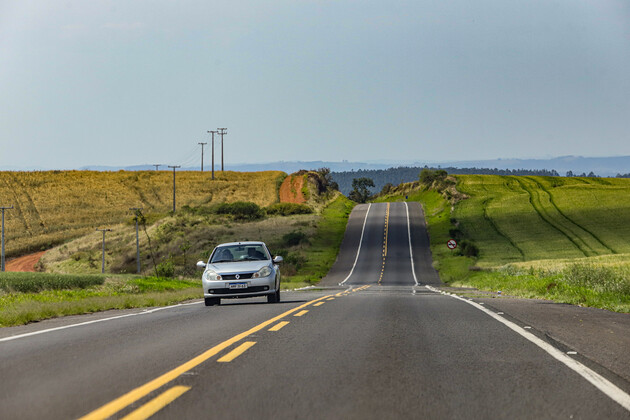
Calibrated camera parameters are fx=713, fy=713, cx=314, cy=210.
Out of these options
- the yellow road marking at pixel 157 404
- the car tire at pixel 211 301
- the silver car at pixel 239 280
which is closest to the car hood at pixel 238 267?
the silver car at pixel 239 280

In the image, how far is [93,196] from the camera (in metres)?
126

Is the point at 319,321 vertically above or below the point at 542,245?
above

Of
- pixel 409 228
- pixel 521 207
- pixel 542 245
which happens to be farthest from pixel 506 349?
pixel 521 207

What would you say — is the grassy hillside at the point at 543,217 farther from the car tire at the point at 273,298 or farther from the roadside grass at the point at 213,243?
the car tire at the point at 273,298

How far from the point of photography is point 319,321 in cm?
1295

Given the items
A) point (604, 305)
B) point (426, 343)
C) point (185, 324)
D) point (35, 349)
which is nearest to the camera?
point (35, 349)

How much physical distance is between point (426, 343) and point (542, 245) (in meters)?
69.6

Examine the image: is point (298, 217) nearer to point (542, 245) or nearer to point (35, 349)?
point (542, 245)

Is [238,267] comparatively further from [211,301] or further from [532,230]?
[532,230]

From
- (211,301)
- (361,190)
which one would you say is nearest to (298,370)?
(211,301)

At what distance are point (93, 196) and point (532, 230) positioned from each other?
3008 inches

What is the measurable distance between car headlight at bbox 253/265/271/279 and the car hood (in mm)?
84

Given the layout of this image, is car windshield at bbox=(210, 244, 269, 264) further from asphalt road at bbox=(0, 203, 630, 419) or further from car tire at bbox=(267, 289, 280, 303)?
asphalt road at bbox=(0, 203, 630, 419)

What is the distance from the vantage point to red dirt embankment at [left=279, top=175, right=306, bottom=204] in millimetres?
132875
